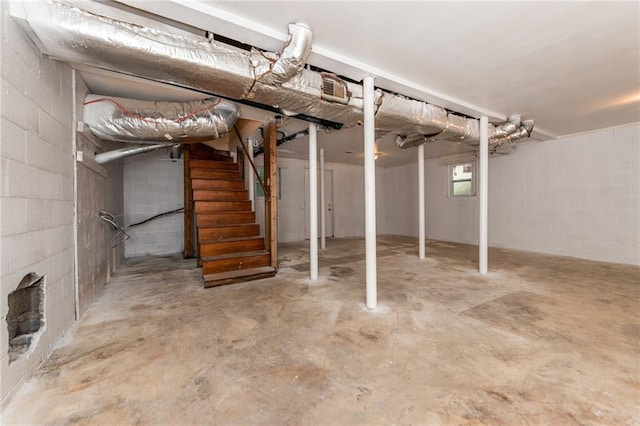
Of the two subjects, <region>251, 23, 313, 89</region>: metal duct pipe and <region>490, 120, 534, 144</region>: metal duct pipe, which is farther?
<region>490, 120, 534, 144</region>: metal duct pipe

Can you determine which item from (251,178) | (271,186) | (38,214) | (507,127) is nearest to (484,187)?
(507,127)

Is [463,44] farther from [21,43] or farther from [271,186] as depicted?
[21,43]

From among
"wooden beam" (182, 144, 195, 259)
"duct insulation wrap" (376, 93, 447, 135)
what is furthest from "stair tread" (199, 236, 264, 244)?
"duct insulation wrap" (376, 93, 447, 135)

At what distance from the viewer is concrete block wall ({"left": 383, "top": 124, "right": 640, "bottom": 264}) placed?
4.31 meters

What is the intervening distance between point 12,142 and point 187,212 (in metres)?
3.59

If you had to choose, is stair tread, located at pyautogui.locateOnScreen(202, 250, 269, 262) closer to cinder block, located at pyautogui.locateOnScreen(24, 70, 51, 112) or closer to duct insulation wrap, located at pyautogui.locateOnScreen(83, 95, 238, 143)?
duct insulation wrap, located at pyautogui.locateOnScreen(83, 95, 238, 143)

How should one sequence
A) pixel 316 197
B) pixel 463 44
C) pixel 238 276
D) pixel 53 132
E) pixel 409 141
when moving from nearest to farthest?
pixel 53 132
pixel 463 44
pixel 238 276
pixel 316 197
pixel 409 141

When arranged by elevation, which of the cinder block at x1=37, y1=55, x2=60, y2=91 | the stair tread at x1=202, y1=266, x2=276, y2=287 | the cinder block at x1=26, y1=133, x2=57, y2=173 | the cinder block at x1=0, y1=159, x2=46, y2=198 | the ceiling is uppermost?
the ceiling

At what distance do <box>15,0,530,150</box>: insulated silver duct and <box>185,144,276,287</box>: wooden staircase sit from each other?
2.10 meters

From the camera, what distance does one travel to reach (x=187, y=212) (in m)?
4.95

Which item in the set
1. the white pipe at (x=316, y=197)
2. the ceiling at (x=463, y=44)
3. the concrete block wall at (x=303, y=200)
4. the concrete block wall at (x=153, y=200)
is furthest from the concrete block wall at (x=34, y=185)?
the concrete block wall at (x=303, y=200)

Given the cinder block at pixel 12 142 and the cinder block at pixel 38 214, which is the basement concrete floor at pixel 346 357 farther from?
the cinder block at pixel 12 142

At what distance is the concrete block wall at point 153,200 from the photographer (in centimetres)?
499

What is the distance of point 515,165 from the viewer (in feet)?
18.3
